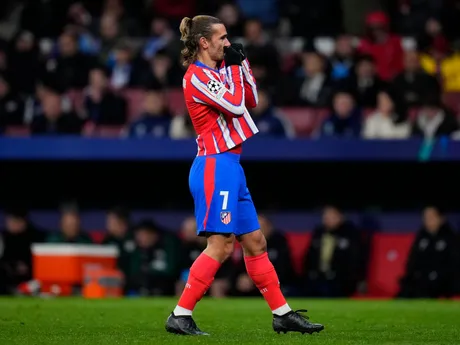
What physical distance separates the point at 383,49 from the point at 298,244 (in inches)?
130

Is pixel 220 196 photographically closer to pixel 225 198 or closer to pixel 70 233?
pixel 225 198

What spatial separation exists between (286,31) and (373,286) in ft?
16.6

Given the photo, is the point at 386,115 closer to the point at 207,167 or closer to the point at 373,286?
the point at 373,286

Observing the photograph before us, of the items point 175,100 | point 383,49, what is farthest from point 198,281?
point 383,49

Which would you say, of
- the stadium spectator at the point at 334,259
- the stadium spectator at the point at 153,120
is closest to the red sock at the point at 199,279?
the stadium spectator at the point at 334,259

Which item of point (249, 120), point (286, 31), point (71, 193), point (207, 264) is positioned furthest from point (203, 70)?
point (286, 31)

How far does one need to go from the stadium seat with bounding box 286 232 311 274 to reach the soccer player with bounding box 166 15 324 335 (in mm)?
7810

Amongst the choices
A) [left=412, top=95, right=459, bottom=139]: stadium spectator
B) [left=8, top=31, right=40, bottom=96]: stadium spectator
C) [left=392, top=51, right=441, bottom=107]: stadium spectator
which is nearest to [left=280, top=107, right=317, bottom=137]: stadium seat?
[left=392, top=51, right=441, bottom=107]: stadium spectator

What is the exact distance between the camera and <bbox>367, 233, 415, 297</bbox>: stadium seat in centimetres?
1495

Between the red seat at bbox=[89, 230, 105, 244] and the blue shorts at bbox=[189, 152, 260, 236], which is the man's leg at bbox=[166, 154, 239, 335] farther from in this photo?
the red seat at bbox=[89, 230, 105, 244]

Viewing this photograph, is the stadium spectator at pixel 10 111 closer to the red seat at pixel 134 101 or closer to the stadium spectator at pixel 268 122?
→ the red seat at pixel 134 101

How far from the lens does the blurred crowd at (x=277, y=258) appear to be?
14117mm

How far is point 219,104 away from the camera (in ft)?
23.7

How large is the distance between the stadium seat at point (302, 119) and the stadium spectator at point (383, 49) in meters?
1.52
